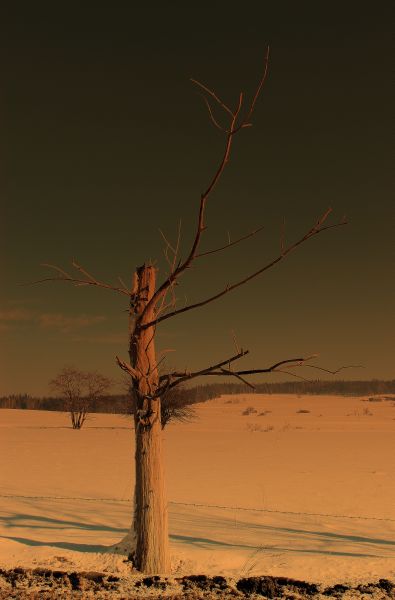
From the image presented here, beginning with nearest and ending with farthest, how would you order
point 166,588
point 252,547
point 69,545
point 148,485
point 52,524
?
1. point 166,588
2. point 148,485
3. point 69,545
4. point 252,547
5. point 52,524

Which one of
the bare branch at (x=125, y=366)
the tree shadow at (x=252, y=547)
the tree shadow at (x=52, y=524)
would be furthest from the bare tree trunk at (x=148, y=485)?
the tree shadow at (x=52, y=524)

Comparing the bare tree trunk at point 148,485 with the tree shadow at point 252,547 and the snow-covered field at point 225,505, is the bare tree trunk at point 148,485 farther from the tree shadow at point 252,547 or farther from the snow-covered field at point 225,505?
the tree shadow at point 252,547

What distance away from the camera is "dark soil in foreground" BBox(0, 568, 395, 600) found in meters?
5.05

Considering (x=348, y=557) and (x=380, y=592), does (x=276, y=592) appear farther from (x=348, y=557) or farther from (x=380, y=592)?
(x=348, y=557)

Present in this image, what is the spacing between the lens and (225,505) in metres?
10.6

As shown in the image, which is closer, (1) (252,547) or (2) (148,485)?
(2) (148,485)

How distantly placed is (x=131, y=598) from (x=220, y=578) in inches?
33.3

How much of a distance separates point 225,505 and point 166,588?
218 inches

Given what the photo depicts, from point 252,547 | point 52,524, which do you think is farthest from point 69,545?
point 252,547

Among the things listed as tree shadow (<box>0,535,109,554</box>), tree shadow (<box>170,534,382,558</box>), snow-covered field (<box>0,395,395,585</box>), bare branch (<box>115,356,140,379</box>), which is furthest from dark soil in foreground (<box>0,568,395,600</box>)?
bare branch (<box>115,356,140,379</box>)

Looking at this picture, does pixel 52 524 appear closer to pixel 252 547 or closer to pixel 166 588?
pixel 252 547

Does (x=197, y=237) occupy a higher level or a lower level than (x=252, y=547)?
higher

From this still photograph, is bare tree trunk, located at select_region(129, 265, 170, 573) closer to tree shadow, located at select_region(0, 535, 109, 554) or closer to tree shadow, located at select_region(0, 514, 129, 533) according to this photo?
tree shadow, located at select_region(0, 535, 109, 554)

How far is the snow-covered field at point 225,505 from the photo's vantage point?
5977 millimetres
